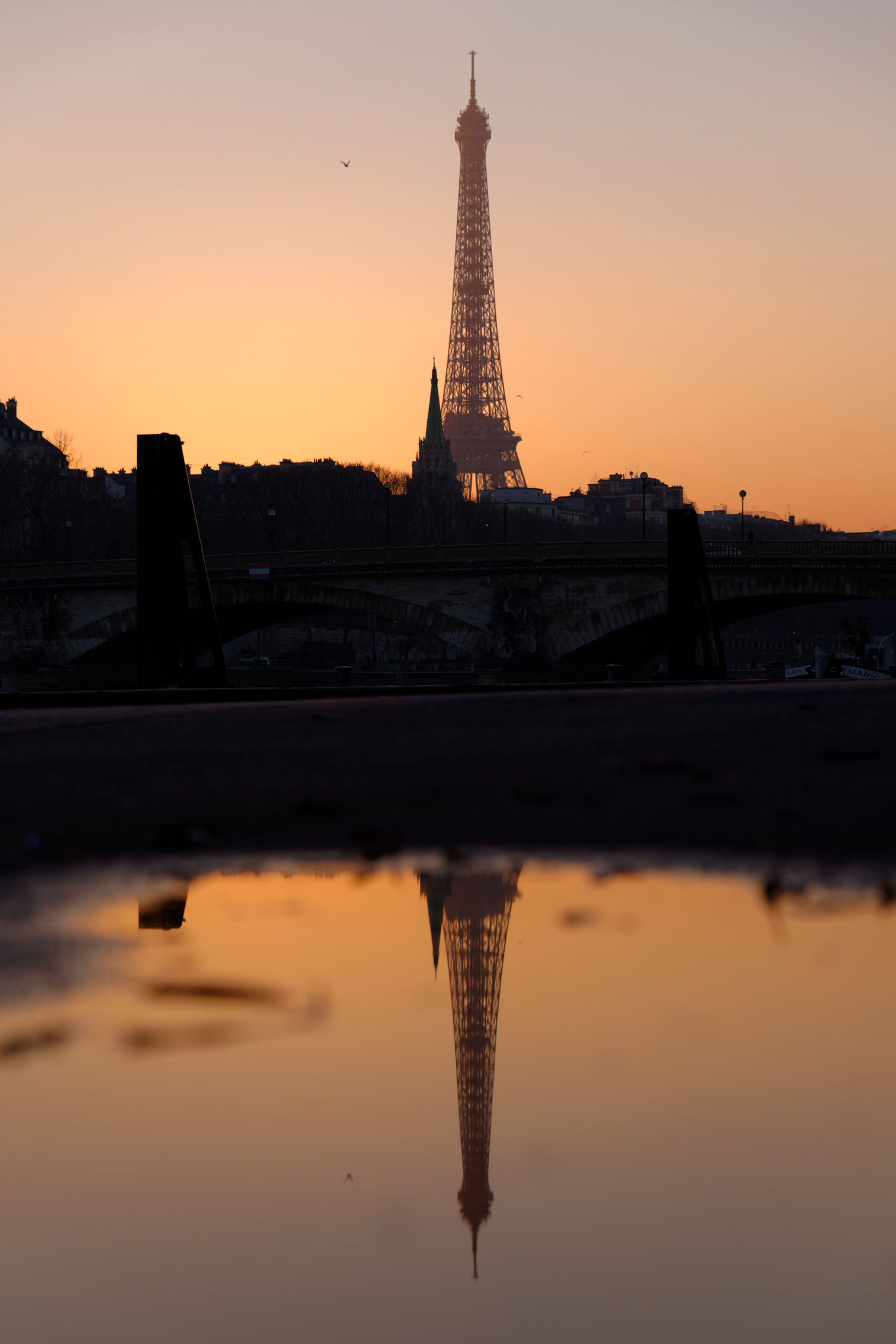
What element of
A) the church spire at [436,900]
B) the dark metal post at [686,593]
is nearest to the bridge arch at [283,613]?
the dark metal post at [686,593]

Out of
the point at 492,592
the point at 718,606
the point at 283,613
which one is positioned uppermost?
the point at 492,592

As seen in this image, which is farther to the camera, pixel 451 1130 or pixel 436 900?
pixel 436 900

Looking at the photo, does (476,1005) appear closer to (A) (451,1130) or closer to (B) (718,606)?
(A) (451,1130)

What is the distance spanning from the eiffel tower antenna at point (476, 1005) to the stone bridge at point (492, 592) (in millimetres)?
52811

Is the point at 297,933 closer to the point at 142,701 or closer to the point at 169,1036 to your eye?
the point at 169,1036

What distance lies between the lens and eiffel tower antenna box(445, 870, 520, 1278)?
2.97m

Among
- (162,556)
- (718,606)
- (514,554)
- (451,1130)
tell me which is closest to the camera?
(451,1130)

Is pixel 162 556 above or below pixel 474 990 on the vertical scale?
above

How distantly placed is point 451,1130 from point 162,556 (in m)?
22.2

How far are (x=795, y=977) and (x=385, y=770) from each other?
6272mm

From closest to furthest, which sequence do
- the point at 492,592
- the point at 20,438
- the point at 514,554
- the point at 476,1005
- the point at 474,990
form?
1. the point at 476,1005
2. the point at 474,990
3. the point at 492,592
4. the point at 514,554
5. the point at 20,438

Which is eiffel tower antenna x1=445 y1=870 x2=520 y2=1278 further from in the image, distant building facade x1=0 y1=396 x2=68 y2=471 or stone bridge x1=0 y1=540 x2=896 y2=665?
distant building facade x1=0 y1=396 x2=68 y2=471

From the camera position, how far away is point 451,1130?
322cm

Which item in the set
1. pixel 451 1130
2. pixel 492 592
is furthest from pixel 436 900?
pixel 492 592
